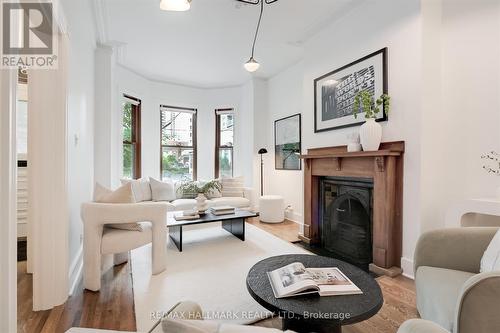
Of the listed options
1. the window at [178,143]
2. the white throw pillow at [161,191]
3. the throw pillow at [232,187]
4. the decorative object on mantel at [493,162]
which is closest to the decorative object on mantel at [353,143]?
the decorative object on mantel at [493,162]

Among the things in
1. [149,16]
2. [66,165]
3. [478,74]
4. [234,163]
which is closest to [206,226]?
[234,163]

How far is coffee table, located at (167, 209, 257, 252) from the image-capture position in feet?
10.1

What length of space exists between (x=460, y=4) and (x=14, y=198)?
3.66m

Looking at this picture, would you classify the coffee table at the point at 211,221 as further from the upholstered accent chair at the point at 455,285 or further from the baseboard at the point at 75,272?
the upholstered accent chair at the point at 455,285

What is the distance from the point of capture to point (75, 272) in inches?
93.4

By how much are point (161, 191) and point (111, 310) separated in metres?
2.97

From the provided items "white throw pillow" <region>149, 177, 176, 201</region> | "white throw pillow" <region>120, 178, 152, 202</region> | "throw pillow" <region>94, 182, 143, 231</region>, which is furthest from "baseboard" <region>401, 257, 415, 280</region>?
"white throw pillow" <region>120, 178, 152, 202</region>

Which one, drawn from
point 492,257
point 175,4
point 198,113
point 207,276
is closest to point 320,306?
point 492,257

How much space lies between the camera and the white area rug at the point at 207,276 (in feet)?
6.23

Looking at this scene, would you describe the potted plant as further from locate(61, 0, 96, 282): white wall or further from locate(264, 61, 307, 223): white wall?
locate(61, 0, 96, 282): white wall

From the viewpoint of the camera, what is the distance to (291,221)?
469 cm

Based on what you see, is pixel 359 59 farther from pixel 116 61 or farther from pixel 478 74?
pixel 116 61

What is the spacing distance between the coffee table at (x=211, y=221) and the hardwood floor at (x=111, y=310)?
2.63 feet

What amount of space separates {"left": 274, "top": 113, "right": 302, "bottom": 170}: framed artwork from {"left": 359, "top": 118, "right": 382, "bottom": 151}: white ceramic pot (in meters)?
1.82
